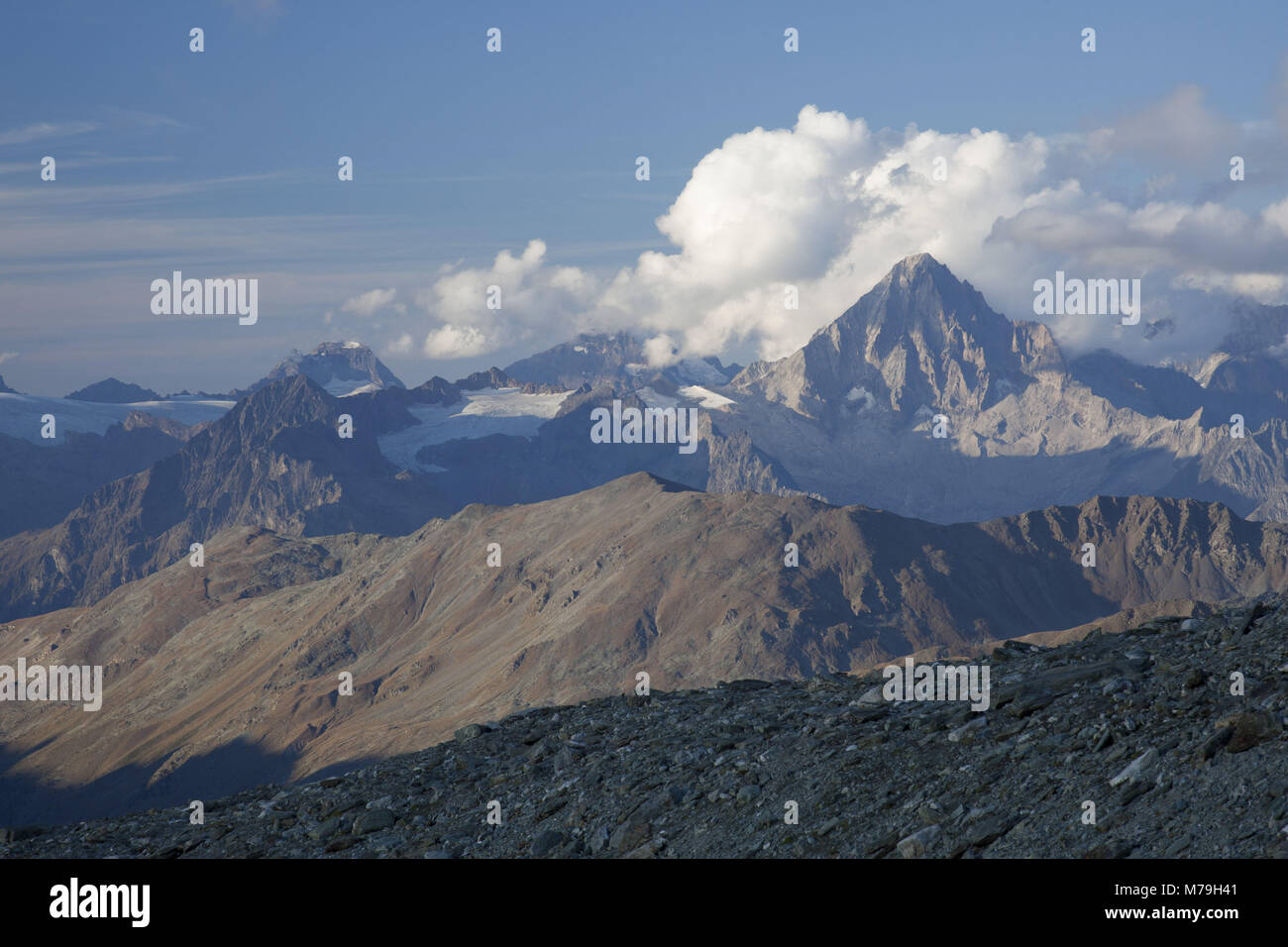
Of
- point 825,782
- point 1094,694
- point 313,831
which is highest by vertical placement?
point 1094,694

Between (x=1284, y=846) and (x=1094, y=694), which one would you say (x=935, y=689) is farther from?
(x=1284, y=846)
